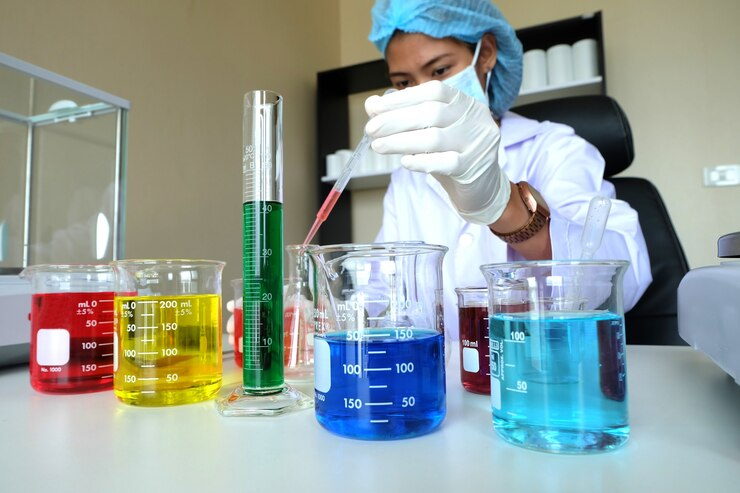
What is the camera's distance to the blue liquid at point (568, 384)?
0.40 m

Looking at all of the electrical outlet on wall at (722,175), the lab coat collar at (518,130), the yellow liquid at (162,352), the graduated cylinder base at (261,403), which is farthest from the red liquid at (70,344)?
the electrical outlet on wall at (722,175)

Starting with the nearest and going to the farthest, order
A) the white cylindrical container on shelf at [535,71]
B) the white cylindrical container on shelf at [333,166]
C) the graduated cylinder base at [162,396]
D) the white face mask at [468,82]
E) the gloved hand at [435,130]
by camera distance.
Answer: the graduated cylinder base at [162,396]
the gloved hand at [435,130]
the white face mask at [468,82]
the white cylindrical container on shelf at [535,71]
the white cylindrical container on shelf at [333,166]

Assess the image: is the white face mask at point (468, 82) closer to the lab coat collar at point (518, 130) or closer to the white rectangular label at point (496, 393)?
the lab coat collar at point (518, 130)

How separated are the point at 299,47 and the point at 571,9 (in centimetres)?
134

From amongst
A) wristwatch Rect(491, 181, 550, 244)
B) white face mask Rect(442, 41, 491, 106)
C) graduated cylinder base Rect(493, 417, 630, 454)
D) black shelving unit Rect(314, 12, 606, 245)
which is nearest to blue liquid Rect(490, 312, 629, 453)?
graduated cylinder base Rect(493, 417, 630, 454)

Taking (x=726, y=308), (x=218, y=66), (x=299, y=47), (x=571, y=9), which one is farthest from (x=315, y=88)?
(x=726, y=308)

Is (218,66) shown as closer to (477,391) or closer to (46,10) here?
(46,10)

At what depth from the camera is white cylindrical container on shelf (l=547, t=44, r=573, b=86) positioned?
212 centimetres

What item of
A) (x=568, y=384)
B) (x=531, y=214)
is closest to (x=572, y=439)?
(x=568, y=384)

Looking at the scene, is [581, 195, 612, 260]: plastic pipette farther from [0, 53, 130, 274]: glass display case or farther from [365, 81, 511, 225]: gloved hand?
[0, 53, 130, 274]: glass display case

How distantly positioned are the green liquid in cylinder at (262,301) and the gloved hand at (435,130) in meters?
0.25

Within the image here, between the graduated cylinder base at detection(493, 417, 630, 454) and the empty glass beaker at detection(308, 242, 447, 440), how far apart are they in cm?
9

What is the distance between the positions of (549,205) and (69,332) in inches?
41.0

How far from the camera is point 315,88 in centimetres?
266
